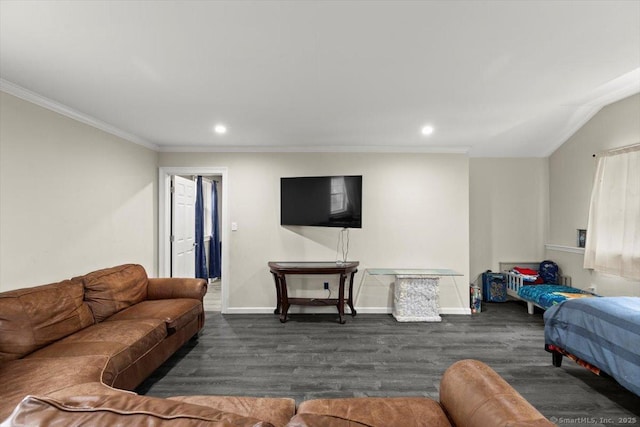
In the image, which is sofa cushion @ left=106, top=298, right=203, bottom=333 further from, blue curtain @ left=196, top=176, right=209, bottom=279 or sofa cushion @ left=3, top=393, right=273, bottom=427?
blue curtain @ left=196, top=176, right=209, bottom=279

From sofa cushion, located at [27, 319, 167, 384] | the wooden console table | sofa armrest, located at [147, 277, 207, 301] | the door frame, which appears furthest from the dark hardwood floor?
the door frame

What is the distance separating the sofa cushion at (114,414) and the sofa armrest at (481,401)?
2.42ft

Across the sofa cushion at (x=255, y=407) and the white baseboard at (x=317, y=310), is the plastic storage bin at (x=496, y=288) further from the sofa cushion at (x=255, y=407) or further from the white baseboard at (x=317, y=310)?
the sofa cushion at (x=255, y=407)

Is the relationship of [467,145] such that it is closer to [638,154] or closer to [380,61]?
[638,154]

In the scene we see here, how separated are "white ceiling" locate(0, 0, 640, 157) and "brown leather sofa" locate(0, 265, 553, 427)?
159cm

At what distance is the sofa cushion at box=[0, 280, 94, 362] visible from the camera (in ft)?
6.20

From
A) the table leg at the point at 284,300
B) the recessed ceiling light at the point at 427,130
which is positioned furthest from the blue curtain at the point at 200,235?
the recessed ceiling light at the point at 427,130

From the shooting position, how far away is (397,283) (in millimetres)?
4070

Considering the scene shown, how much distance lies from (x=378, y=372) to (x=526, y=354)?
5.11ft

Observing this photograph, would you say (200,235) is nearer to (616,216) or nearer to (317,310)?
(317,310)

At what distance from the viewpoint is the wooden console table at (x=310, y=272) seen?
3770mm

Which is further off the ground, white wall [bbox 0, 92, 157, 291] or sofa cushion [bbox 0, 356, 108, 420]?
white wall [bbox 0, 92, 157, 291]

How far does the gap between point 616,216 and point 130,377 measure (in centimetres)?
507

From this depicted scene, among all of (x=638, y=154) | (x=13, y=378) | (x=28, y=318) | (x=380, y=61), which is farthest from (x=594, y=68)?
(x=28, y=318)
